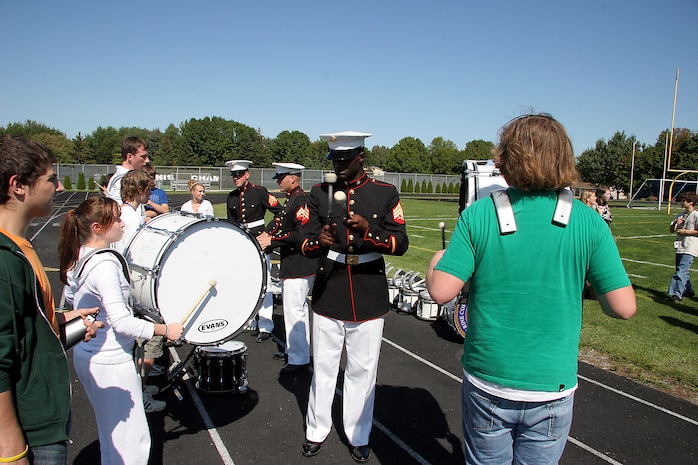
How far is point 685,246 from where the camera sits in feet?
31.0

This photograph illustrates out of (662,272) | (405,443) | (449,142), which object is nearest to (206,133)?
(449,142)

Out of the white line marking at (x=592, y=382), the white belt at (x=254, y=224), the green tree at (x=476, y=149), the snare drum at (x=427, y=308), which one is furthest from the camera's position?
the green tree at (x=476, y=149)

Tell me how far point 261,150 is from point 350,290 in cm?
8769

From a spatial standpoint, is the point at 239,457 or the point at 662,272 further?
the point at 662,272

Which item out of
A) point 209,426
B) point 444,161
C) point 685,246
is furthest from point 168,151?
point 209,426

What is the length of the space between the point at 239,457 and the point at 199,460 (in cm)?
32

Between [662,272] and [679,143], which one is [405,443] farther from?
[679,143]

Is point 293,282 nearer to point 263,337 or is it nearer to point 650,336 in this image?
point 263,337

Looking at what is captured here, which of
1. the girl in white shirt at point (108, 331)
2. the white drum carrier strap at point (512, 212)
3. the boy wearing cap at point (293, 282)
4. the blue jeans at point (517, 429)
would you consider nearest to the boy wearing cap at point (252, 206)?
the boy wearing cap at point (293, 282)

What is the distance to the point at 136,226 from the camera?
14.9 feet

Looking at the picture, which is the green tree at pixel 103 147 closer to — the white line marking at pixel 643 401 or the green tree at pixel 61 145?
the green tree at pixel 61 145

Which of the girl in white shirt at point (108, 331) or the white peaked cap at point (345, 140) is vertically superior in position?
the white peaked cap at point (345, 140)

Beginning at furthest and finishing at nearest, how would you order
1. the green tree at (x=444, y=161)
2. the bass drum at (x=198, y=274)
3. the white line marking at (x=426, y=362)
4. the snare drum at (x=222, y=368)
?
the green tree at (x=444, y=161) → the white line marking at (x=426, y=362) → the snare drum at (x=222, y=368) → the bass drum at (x=198, y=274)

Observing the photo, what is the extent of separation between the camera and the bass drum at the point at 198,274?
3621 mm
